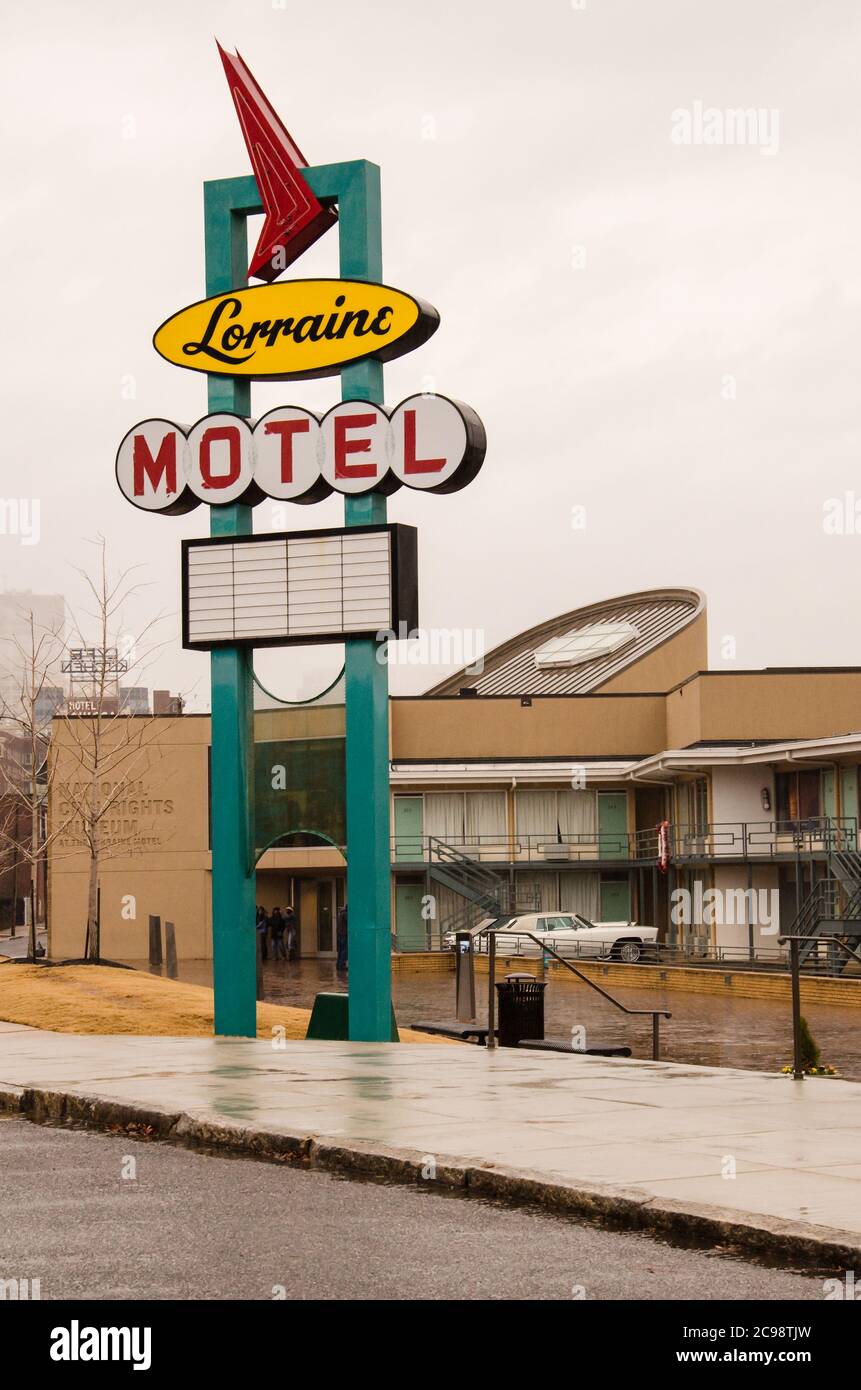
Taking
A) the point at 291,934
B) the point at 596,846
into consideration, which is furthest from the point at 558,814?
the point at 291,934

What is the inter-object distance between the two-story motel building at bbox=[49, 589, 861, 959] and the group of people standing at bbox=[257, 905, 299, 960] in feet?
5.95

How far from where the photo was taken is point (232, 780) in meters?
18.8

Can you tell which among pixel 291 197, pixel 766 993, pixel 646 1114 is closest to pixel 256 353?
pixel 291 197

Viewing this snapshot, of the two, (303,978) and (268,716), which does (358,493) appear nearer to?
(268,716)

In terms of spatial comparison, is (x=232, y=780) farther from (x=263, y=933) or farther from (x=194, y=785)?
(x=194, y=785)

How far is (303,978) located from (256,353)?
2865 centimetres

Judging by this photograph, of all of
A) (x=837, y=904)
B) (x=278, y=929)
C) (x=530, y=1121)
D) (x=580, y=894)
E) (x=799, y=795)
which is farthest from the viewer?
(x=278, y=929)

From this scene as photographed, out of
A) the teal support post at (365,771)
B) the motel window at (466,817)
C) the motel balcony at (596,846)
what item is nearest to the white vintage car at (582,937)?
the motel balcony at (596,846)

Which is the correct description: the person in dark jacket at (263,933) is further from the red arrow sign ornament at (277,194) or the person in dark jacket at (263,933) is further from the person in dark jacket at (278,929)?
the red arrow sign ornament at (277,194)

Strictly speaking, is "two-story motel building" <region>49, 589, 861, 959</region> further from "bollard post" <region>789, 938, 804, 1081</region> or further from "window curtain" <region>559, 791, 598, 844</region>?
"bollard post" <region>789, 938, 804, 1081</region>

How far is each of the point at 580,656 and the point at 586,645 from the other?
199 cm

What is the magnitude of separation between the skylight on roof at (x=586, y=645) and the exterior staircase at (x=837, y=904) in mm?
31587
